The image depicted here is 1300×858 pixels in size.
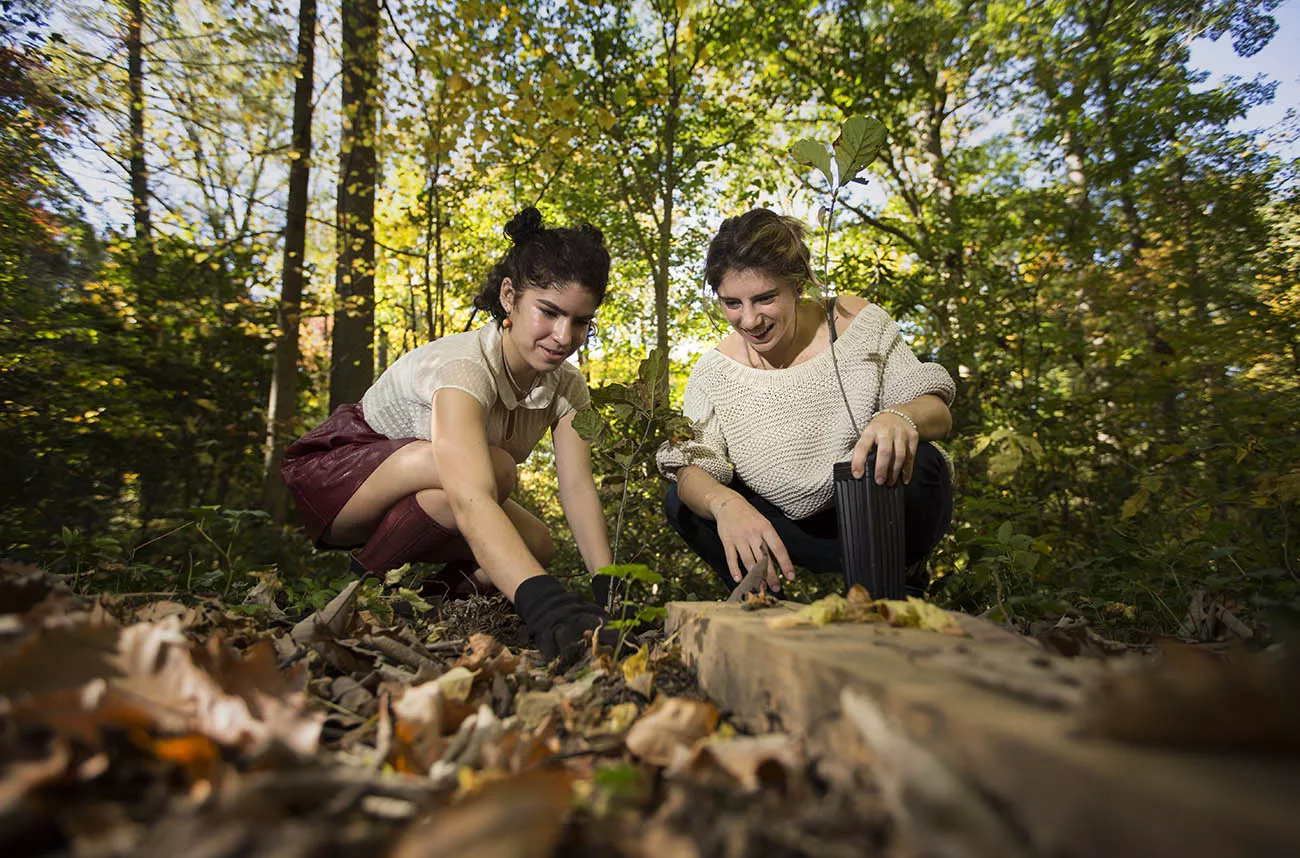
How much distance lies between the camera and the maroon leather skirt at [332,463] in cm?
297

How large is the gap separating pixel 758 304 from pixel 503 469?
4.10 feet

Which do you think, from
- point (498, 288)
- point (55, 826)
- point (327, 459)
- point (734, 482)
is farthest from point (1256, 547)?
point (327, 459)

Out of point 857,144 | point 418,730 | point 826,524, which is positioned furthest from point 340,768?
point 826,524

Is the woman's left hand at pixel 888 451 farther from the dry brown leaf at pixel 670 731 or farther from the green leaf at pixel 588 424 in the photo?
the dry brown leaf at pixel 670 731

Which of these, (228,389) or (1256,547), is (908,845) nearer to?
(1256,547)

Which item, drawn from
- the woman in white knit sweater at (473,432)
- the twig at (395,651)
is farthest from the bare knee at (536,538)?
the twig at (395,651)

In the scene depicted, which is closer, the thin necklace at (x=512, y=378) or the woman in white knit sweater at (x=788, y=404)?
the woman in white knit sweater at (x=788, y=404)

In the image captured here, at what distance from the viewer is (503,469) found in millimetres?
2939

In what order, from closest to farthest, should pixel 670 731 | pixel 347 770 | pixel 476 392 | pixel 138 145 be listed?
pixel 347 770
pixel 670 731
pixel 476 392
pixel 138 145

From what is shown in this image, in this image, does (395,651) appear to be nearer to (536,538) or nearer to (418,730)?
(418,730)

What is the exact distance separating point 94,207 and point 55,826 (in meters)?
5.86

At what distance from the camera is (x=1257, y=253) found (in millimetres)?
4727

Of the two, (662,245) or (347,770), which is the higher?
(662,245)

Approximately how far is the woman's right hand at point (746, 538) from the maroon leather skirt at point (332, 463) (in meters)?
1.43
